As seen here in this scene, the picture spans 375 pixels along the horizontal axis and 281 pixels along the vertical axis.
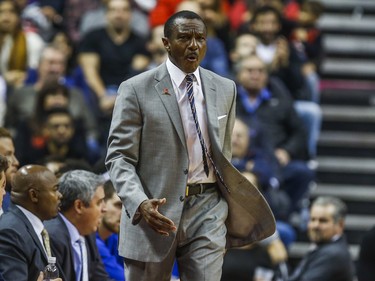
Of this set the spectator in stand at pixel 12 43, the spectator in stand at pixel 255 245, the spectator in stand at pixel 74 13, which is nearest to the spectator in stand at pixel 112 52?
the spectator in stand at pixel 12 43

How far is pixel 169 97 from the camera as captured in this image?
5.46 m

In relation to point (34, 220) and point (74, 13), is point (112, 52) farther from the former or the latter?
point (34, 220)

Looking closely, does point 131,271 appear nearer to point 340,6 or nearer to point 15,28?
point 15,28

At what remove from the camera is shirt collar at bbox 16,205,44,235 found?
234 inches

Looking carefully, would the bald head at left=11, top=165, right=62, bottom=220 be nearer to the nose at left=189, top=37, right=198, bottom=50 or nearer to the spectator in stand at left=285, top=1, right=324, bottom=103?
the nose at left=189, top=37, right=198, bottom=50

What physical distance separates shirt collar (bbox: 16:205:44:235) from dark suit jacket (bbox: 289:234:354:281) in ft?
11.2

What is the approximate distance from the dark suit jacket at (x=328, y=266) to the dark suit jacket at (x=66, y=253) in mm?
2670

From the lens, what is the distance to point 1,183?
5512mm

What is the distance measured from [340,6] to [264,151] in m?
3.94

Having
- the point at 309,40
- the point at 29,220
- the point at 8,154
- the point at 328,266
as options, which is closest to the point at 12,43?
the point at 309,40

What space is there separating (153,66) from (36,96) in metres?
1.21

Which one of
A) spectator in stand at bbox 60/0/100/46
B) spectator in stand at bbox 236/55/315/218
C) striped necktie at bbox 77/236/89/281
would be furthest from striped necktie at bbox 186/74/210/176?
spectator in stand at bbox 60/0/100/46

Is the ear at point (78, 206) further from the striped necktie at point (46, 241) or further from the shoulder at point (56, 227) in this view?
the striped necktie at point (46, 241)

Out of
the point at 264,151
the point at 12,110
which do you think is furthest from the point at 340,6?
the point at 12,110
